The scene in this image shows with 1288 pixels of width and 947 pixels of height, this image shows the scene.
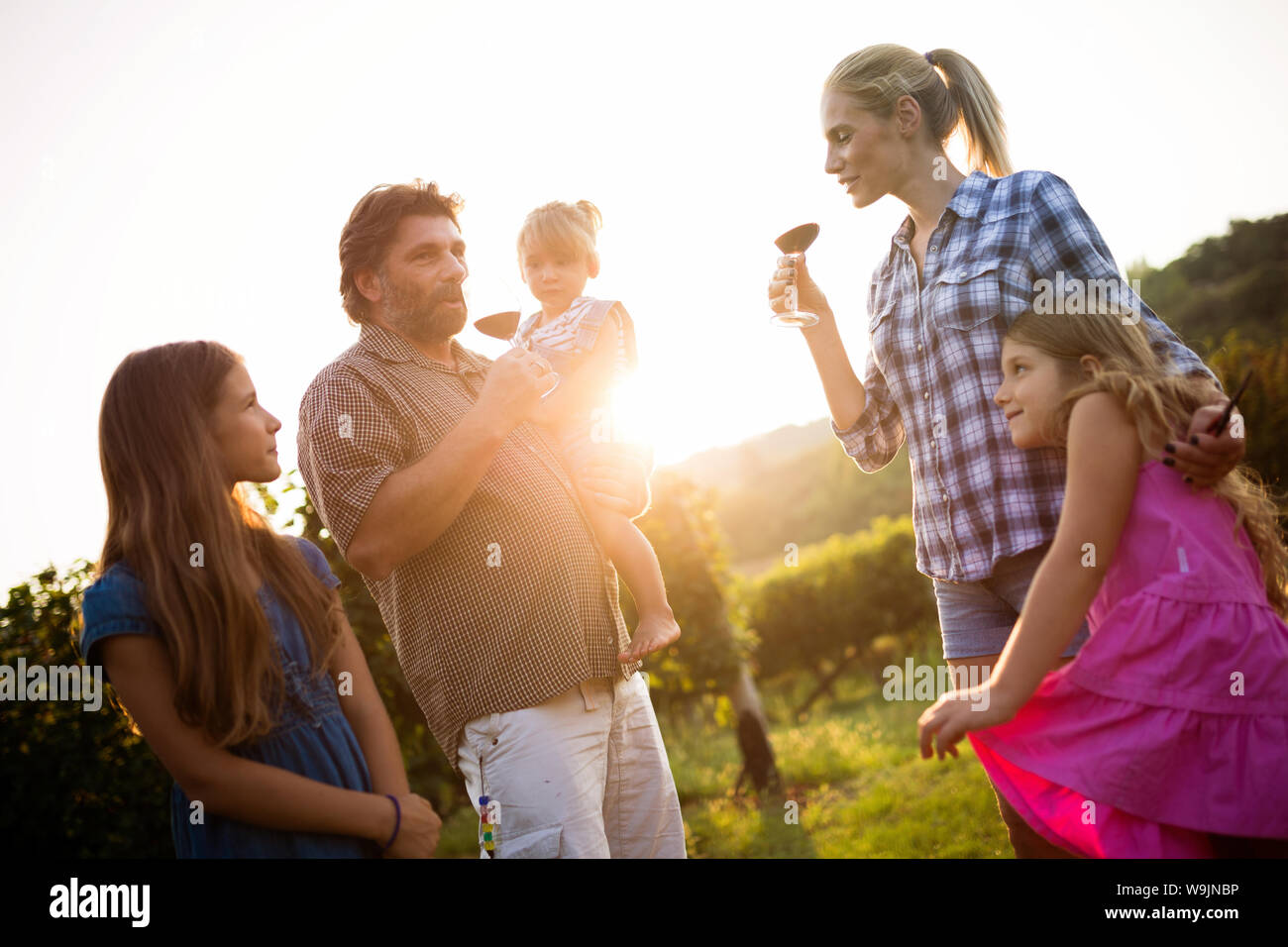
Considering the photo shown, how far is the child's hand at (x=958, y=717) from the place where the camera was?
1.62m

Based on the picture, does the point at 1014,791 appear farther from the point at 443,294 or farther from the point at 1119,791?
the point at 443,294

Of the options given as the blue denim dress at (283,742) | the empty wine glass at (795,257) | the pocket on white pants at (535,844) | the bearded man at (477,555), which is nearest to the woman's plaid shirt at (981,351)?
the empty wine glass at (795,257)

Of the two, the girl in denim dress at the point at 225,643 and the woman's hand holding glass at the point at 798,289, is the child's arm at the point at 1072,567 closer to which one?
the woman's hand holding glass at the point at 798,289

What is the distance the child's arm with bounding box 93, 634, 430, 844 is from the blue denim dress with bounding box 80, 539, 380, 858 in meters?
0.04

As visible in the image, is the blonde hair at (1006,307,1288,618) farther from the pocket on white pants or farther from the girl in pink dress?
the pocket on white pants

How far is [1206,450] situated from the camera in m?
1.67

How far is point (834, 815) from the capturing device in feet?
18.5

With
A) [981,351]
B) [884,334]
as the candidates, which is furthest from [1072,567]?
[884,334]

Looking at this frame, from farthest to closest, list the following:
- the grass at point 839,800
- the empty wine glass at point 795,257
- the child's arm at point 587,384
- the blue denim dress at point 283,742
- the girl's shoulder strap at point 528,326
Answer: the grass at point 839,800 → the girl's shoulder strap at point 528,326 → the child's arm at point 587,384 → the empty wine glass at point 795,257 → the blue denim dress at point 283,742

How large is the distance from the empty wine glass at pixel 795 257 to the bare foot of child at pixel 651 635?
92 centimetres

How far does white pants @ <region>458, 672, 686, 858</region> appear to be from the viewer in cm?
195

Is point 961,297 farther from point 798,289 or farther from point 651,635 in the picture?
point 651,635

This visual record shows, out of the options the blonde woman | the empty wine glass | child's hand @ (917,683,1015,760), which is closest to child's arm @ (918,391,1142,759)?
child's hand @ (917,683,1015,760)
